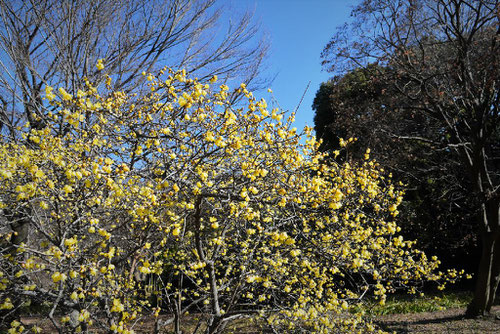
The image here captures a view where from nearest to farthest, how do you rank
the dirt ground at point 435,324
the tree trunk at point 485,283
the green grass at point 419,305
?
the dirt ground at point 435,324 → the tree trunk at point 485,283 → the green grass at point 419,305

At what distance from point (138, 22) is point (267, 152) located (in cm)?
418

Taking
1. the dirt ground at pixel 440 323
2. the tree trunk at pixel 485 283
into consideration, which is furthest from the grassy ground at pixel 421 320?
the tree trunk at pixel 485 283

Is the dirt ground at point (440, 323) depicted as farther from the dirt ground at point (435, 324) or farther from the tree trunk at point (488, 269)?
the tree trunk at point (488, 269)

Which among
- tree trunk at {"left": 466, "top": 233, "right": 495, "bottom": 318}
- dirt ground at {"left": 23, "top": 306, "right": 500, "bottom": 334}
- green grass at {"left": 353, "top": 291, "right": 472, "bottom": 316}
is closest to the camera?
dirt ground at {"left": 23, "top": 306, "right": 500, "bottom": 334}

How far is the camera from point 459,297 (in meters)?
8.09

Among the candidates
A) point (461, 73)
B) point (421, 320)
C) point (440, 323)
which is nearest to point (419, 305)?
point (421, 320)

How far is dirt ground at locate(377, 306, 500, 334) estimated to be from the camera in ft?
18.0

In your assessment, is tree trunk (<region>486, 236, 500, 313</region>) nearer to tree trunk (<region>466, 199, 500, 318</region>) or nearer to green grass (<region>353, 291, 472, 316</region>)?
tree trunk (<region>466, 199, 500, 318</region>)

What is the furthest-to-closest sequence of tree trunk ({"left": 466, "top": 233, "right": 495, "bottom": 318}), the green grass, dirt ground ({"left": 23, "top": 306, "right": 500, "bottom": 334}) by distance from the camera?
1. the green grass
2. tree trunk ({"left": 466, "top": 233, "right": 495, "bottom": 318})
3. dirt ground ({"left": 23, "top": 306, "right": 500, "bottom": 334})

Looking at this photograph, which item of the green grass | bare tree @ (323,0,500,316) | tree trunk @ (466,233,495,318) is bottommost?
the green grass

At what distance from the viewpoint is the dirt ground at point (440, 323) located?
5477mm

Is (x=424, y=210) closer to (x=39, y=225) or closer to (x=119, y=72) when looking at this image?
(x=119, y=72)

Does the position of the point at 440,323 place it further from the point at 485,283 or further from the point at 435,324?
the point at 485,283

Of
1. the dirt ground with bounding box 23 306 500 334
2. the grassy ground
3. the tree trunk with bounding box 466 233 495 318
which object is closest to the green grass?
the grassy ground
